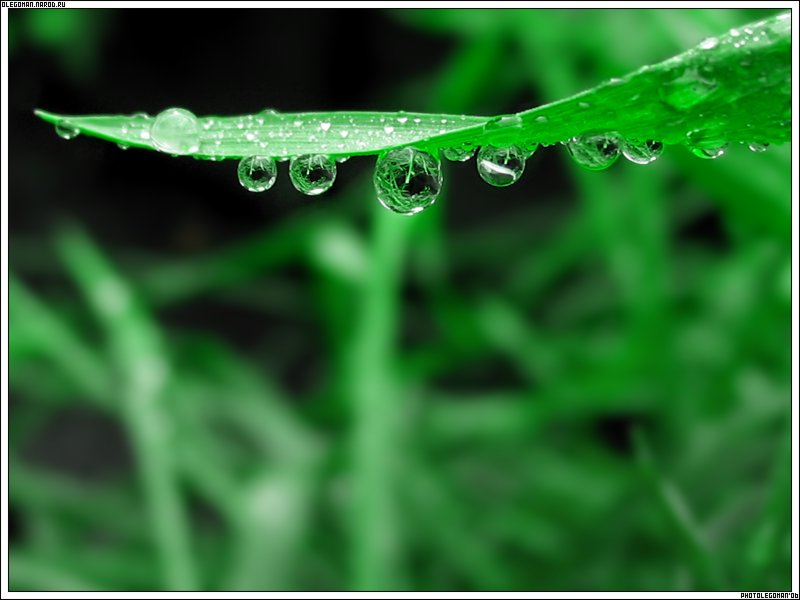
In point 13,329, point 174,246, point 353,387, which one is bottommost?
point 353,387

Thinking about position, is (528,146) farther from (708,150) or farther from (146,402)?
(146,402)

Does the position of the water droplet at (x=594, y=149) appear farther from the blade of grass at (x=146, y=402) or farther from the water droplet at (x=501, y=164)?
the blade of grass at (x=146, y=402)

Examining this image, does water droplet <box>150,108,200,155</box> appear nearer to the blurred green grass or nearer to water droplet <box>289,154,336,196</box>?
water droplet <box>289,154,336,196</box>

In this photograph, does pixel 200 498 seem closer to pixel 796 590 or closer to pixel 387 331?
pixel 387 331

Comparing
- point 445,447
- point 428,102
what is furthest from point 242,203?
point 445,447

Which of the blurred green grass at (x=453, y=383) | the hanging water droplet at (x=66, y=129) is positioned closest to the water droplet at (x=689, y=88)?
the hanging water droplet at (x=66, y=129)

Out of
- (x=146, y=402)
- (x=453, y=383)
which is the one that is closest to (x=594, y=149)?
(x=146, y=402)

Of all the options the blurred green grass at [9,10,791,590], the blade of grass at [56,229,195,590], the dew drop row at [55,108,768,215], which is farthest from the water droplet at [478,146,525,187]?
the blade of grass at [56,229,195,590]
